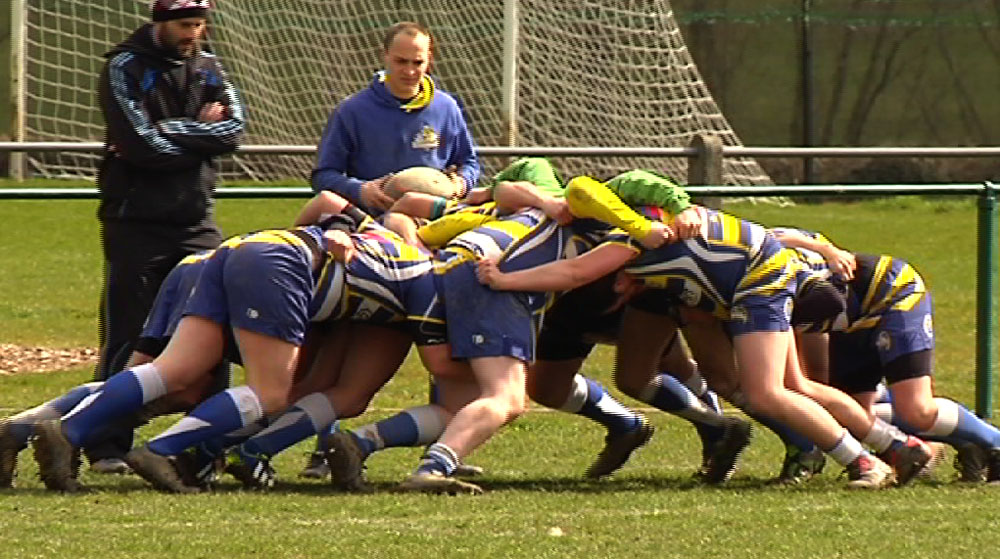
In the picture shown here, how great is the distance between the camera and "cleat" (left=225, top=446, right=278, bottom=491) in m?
7.85

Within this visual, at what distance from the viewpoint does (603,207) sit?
25.5 ft

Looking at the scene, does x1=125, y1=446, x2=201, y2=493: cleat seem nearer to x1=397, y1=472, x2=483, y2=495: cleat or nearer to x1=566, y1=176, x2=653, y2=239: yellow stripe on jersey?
x1=397, y1=472, x2=483, y2=495: cleat

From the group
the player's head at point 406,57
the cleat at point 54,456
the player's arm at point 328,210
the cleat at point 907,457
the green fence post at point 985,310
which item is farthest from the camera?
the green fence post at point 985,310

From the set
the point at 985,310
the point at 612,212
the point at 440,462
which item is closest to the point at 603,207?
the point at 612,212

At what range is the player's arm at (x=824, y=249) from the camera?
8.17m

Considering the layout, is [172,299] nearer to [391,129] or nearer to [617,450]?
[391,129]

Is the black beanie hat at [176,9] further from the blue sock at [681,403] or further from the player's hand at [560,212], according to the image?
the blue sock at [681,403]

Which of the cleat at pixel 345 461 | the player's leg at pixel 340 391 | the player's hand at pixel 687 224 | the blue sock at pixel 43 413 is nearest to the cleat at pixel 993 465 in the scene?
the player's hand at pixel 687 224

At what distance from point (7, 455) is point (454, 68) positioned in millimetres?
11658

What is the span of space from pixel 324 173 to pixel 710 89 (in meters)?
13.9

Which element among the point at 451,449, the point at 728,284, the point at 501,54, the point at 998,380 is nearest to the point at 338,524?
the point at 451,449

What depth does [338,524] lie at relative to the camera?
6.98 metres

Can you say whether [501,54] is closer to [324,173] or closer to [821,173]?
[821,173]

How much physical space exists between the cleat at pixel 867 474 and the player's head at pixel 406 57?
217 cm
